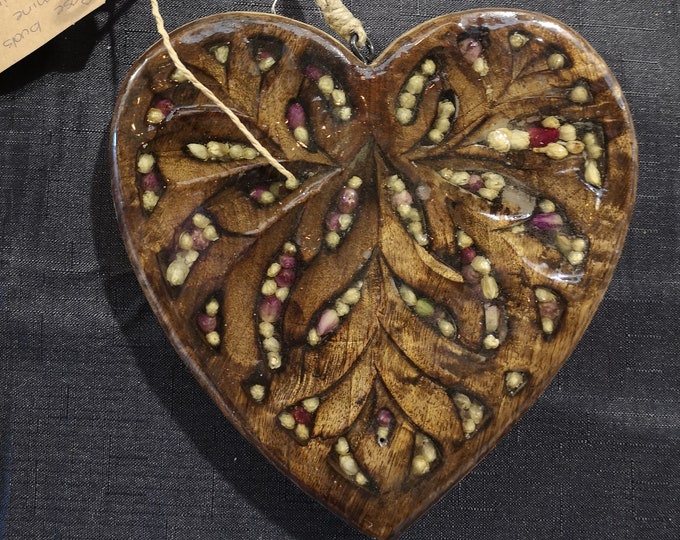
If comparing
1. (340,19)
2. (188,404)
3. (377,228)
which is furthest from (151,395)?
(340,19)

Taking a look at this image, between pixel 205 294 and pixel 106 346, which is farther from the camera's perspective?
pixel 106 346

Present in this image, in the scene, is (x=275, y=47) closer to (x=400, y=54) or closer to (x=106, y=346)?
(x=400, y=54)

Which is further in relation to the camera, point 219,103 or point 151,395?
point 151,395

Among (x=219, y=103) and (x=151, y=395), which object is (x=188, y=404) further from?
(x=219, y=103)

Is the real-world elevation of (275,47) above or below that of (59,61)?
above

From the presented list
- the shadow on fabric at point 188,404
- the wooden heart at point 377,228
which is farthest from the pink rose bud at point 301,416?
the shadow on fabric at point 188,404

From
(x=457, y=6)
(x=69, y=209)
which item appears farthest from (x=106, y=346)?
(x=457, y=6)

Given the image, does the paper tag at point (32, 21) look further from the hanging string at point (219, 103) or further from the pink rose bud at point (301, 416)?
the pink rose bud at point (301, 416)
